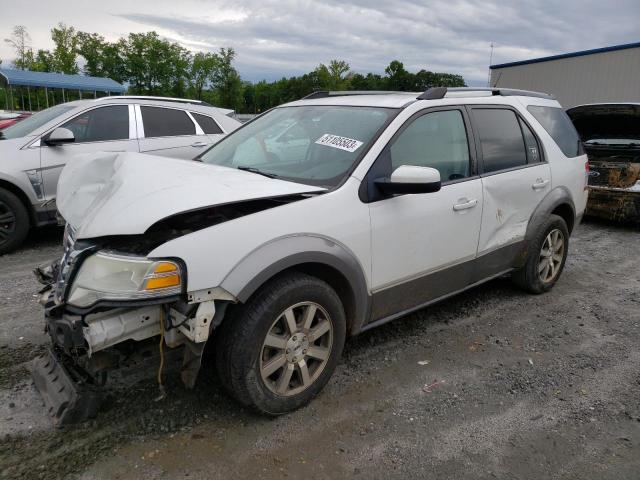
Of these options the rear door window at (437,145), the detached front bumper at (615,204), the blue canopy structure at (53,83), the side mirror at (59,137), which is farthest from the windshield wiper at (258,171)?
the blue canopy structure at (53,83)

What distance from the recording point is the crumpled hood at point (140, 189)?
233 centimetres

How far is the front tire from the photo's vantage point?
248cm

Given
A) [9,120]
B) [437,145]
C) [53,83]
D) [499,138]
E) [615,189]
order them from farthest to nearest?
[53,83] → [9,120] → [615,189] → [499,138] → [437,145]

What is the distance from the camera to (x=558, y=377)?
335 cm

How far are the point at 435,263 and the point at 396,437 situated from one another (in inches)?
49.1

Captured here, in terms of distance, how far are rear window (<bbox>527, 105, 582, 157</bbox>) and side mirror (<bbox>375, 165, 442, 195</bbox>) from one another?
7.16 ft

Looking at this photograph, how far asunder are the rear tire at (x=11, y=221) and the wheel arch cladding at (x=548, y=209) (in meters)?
5.34

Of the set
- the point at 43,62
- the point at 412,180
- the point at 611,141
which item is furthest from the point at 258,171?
the point at 43,62

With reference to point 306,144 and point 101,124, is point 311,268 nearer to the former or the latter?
point 306,144

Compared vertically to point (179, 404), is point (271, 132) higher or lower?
higher

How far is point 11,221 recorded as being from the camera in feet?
18.4

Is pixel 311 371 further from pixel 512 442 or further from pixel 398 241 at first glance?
pixel 512 442

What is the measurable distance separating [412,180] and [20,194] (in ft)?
15.9

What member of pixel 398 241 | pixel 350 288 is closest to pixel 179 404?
pixel 350 288
